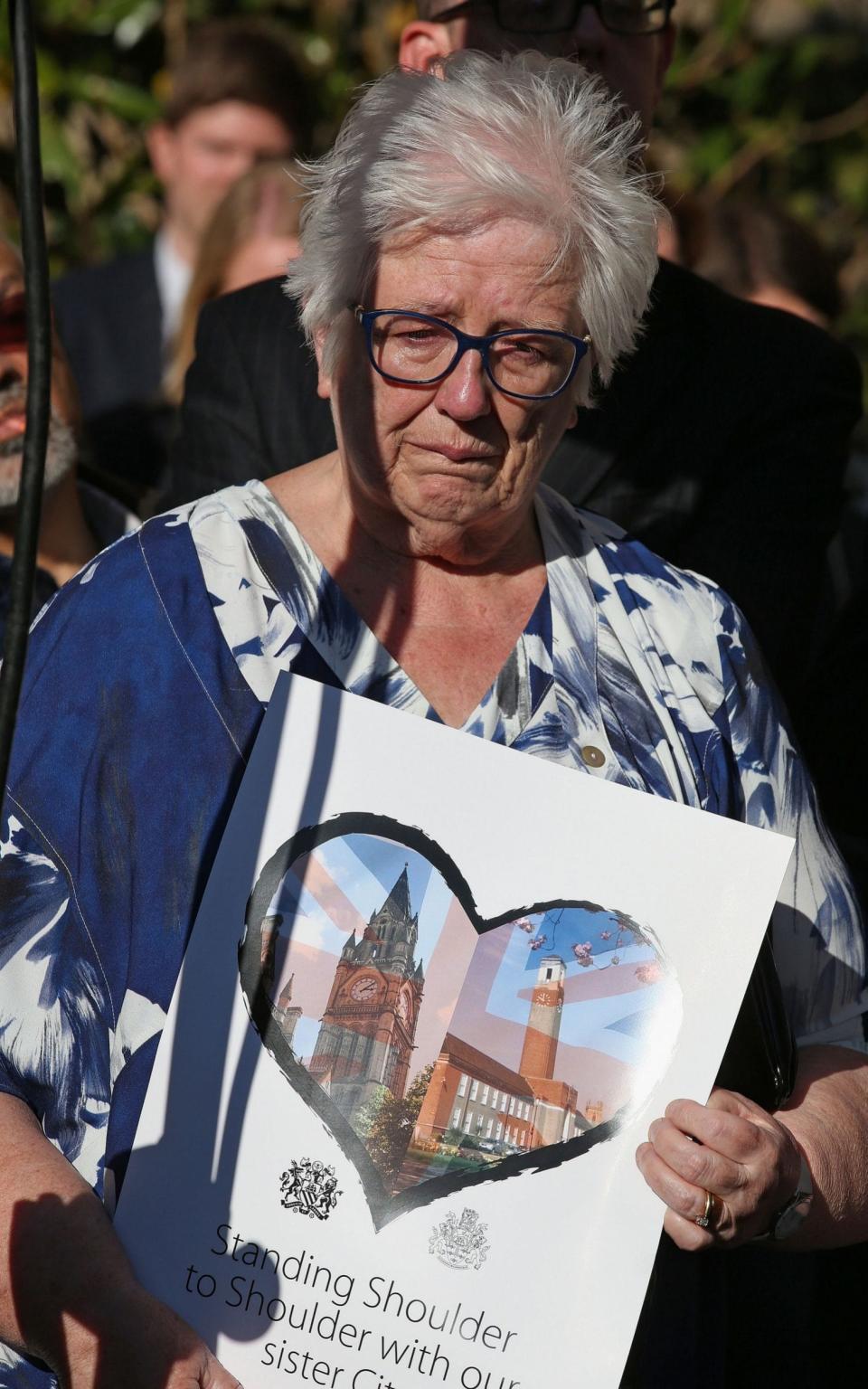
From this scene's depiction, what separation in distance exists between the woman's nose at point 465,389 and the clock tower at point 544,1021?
1.87 feet

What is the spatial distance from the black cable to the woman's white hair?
0.61m

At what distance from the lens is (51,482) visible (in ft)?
7.98

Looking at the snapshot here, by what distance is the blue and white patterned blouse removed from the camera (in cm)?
139

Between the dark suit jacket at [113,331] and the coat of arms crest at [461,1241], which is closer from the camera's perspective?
the coat of arms crest at [461,1241]

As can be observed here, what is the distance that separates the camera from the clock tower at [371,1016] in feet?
4.37

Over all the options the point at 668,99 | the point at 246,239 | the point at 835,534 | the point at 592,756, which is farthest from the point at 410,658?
the point at 668,99

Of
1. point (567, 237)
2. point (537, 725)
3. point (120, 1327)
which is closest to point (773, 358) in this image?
point (567, 237)

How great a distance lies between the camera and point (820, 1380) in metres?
2.22

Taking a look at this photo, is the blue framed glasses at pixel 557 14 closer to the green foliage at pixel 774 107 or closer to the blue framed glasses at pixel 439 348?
the blue framed glasses at pixel 439 348

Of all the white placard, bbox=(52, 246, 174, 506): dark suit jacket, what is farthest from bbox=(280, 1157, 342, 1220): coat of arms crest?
bbox=(52, 246, 174, 506): dark suit jacket

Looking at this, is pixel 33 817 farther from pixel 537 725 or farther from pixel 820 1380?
pixel 820 1380

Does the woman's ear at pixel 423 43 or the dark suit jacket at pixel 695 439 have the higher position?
the woman's ear at pixel 423 43

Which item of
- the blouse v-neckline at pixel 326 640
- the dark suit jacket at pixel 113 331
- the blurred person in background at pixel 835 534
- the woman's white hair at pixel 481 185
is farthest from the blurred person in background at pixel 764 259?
the blouse v-neckline at pixel 326 640

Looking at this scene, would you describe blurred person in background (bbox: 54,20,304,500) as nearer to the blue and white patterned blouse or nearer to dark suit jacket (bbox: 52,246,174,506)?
dark suit jacket (bbox: 52,246,174,506)
